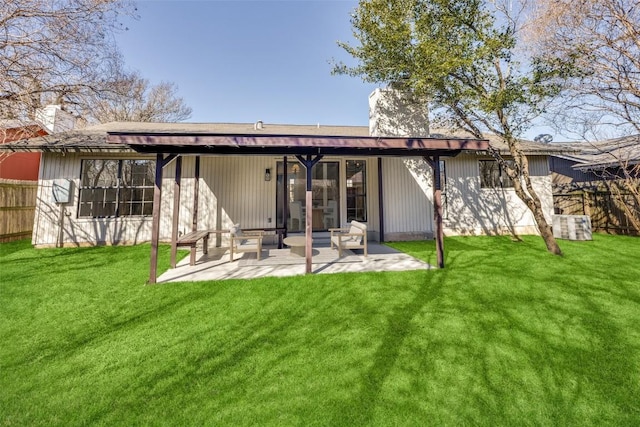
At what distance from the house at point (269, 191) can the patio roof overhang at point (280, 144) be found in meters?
2.70

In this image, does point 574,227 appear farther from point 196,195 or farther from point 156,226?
point 196,195

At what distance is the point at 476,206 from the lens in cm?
927

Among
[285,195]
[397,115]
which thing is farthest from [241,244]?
[397,115]

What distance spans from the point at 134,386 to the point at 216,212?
21.2 feet

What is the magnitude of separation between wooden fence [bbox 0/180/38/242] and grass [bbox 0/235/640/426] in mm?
5043

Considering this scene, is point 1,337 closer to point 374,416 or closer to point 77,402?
point 77,402

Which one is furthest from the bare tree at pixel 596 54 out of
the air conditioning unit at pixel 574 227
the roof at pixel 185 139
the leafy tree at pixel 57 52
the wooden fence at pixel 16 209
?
the wooden fence at pixel 16 209

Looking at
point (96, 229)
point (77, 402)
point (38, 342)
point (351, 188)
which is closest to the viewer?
point (77, 402)

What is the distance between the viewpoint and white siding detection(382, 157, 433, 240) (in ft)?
28.1

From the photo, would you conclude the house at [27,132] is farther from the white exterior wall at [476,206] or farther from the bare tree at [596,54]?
the bare tree at [596,54]

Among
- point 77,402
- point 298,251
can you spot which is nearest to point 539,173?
point 298,251

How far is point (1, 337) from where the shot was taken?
2.77 m

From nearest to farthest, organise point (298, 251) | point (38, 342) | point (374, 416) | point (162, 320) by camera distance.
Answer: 1. point (374, 416)
2. point (38, 342)
3. point (162, 320)
4. point (298, 251)

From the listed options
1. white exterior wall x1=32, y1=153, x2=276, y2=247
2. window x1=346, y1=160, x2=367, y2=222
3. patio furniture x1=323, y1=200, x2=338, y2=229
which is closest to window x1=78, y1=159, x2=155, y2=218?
white exterior wall x1=32, y1=153, x2=276, y2=247
